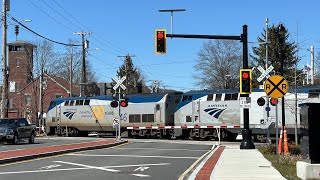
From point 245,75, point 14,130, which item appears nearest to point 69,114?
point 14,130

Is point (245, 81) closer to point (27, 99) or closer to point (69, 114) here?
point (69, 114)

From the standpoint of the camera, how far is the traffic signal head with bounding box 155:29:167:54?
2544 cm

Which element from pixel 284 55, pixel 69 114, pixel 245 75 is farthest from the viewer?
pixel 284 55

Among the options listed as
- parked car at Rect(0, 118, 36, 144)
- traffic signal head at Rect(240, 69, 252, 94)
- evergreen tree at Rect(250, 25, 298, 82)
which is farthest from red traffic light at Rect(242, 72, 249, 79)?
evergreen tree at Rect(250, 25, 298, 82)

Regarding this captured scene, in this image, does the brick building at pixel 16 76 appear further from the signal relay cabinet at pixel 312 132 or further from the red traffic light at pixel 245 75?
the signal relay cabinet at pixel 312 132

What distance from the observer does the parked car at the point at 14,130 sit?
30.1 metres

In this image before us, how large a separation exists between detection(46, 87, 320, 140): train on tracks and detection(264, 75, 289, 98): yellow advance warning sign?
16.5m

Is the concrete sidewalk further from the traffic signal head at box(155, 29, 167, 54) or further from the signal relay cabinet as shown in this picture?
the traffic signal head at box(155, 29, 167, 54)

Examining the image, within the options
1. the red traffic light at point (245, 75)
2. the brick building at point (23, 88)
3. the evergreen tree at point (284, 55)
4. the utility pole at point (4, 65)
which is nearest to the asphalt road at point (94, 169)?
the red traffic light at point (245, 75)

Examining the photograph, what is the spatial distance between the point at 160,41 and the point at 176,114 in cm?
1665

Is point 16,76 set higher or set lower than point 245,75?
higher

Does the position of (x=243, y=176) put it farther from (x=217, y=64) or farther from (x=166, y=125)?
(x=217, y=64)

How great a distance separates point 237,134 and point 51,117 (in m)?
21.2

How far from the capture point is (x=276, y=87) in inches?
660
